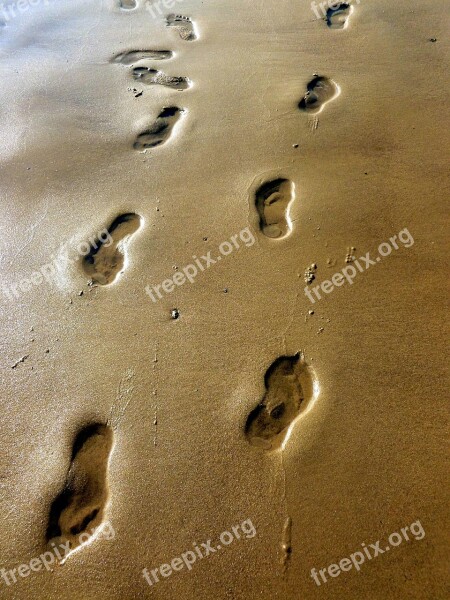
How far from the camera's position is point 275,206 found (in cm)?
332

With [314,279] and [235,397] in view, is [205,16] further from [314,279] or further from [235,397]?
[235,397]

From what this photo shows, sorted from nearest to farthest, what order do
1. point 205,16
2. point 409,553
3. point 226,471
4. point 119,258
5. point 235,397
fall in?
point 409,553, point 226,471, point 235,397, point 119,258, point 205,16

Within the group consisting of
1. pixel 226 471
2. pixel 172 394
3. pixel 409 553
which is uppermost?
pixel 172 394

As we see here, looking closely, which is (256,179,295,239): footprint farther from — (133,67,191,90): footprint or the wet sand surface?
(133,67,191,90): footprint

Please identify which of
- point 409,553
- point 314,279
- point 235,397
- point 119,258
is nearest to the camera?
point 409,553

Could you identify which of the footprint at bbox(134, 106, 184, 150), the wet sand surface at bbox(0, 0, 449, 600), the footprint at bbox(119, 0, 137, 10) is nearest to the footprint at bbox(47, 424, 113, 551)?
the wet sand surface at bbox(0, 0, 449, 600)

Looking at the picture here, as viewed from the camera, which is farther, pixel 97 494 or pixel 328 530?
pixel 97 494

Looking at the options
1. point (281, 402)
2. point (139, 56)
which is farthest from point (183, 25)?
point (281, 402)

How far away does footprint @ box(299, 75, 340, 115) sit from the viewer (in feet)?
12.8

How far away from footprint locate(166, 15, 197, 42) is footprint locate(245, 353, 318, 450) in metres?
4.49

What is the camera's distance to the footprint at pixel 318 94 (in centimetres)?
391

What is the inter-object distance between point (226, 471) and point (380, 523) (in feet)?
2.95

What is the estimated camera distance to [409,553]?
2100 millimetres

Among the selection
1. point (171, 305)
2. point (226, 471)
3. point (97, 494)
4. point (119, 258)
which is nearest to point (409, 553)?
point (226, 471)
